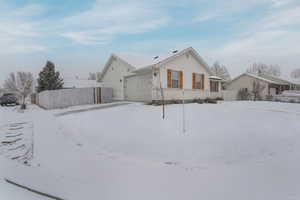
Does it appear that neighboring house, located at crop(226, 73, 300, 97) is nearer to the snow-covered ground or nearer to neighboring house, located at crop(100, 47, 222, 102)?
neighboring house, located at crop(100, 47, 222, 102)

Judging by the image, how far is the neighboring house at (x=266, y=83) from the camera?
27297 millimetres

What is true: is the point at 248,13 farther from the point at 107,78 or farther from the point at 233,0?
the point at 107,78

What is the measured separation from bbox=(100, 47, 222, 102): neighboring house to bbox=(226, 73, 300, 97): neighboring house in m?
15.5

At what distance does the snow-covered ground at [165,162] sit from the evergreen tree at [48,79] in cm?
2188

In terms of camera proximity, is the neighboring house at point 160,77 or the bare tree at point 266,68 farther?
the bare tree at point 266,68

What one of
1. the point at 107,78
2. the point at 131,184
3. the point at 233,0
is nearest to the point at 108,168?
the point at 131,184

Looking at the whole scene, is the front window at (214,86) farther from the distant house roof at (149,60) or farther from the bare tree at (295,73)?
the bare tree at (295,73)

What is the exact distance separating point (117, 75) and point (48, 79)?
48.8ft

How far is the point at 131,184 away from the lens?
3.50m

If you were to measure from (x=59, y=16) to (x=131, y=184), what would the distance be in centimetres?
603

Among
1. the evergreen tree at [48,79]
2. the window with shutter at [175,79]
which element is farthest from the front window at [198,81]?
the evergreen tree at [48,79]

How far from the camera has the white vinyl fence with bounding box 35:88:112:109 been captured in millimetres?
14961

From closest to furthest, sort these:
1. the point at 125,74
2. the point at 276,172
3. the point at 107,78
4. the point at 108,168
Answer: the point at 276,172 < the point at 108,168 < the point at 125,74 < the point at 107,78

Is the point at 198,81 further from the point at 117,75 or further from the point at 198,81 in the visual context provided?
the point at 117,75
